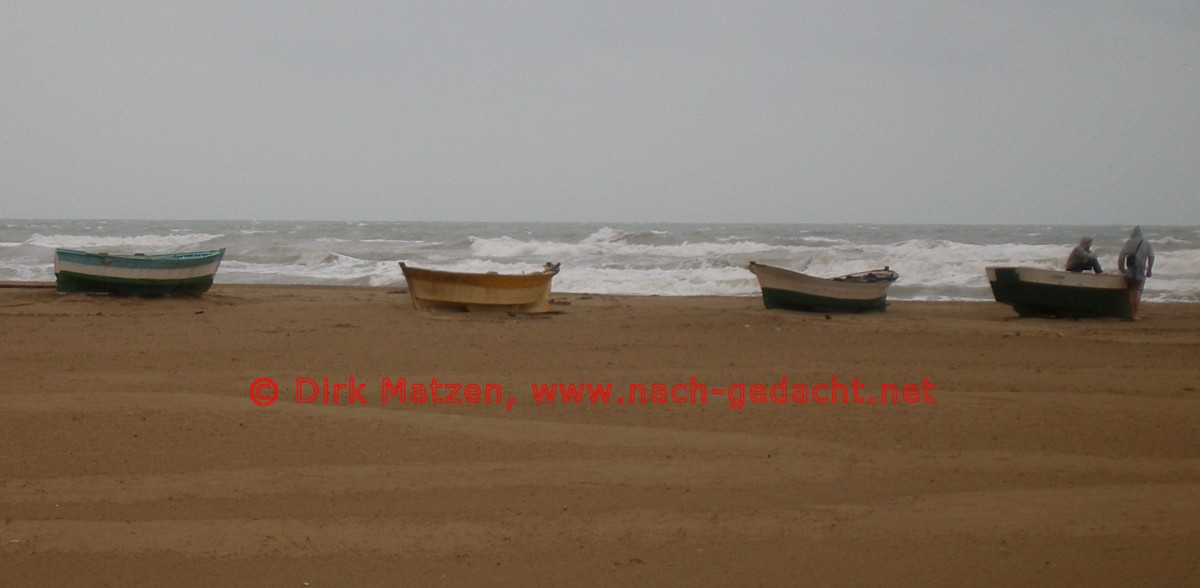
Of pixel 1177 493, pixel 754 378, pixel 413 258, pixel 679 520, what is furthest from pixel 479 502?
pixel 413 258

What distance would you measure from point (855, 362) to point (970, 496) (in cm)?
440

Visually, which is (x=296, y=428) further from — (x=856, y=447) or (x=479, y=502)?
(x=856, y=447)

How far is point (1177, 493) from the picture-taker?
497 cm

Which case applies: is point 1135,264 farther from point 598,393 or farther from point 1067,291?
point 598,393

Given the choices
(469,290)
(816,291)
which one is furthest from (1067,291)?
(469,290)

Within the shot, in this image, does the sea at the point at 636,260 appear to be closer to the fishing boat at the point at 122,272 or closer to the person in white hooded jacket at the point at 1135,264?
the person in white hooded jacket at the point at 1135,264

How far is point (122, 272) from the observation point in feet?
47.1

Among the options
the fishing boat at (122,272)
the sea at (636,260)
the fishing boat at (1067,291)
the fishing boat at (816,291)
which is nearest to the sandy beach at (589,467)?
the fishing boat at (1067,291)

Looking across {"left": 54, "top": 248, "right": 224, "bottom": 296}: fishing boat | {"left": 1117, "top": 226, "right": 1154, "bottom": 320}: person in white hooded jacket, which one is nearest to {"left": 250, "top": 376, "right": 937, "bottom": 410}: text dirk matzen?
{"left": 1117, "top": 226, "right": 1154, "bottom": 320}: person in white hooded jacket

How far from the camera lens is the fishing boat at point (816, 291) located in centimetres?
1396

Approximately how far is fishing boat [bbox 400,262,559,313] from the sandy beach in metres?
3.40

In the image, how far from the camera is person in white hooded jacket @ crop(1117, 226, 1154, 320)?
13633 millimetres

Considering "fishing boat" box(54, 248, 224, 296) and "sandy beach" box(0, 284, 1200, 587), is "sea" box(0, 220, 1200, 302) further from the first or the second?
"sandy beach" box(0, 284, 1200, 587)

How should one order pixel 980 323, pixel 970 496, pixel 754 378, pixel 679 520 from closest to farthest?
pixel 679 520, pixel 970 496, pixel 754 378, pixel 980 323
